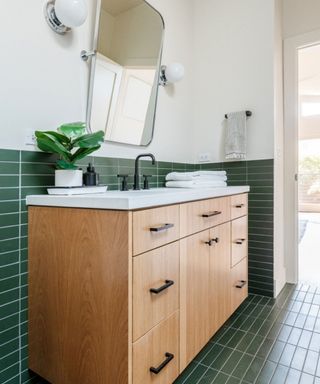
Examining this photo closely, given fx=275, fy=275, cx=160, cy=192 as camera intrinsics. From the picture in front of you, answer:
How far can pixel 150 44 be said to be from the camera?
1.93 m

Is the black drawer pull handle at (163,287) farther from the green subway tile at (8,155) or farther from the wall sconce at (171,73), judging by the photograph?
the wall sconce at (171,73)

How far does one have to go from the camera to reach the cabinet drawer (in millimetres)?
924

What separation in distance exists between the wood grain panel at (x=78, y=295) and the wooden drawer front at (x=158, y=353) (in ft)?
0.19

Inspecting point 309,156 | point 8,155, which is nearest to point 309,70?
point 309,156

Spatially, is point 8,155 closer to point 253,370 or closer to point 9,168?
→ point 9,168

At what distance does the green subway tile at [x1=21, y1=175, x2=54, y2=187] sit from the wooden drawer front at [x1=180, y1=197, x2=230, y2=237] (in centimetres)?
63

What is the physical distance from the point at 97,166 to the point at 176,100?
42.7 inches

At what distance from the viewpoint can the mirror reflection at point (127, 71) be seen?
1552 millimetres

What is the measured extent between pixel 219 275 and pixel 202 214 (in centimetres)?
40

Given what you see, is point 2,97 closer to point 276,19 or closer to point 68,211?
point 68,211

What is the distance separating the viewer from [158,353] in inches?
40.9

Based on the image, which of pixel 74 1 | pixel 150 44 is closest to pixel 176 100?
pixel 150 44

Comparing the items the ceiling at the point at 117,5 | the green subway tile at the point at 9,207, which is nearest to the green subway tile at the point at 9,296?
the green subway tile at the point at 9,207

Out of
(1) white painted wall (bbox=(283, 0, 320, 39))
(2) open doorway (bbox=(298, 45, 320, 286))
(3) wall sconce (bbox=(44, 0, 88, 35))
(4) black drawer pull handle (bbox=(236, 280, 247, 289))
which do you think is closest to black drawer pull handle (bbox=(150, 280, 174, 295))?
(4) black drawer pull handle (bbox=(236, 280, 247, 289))
